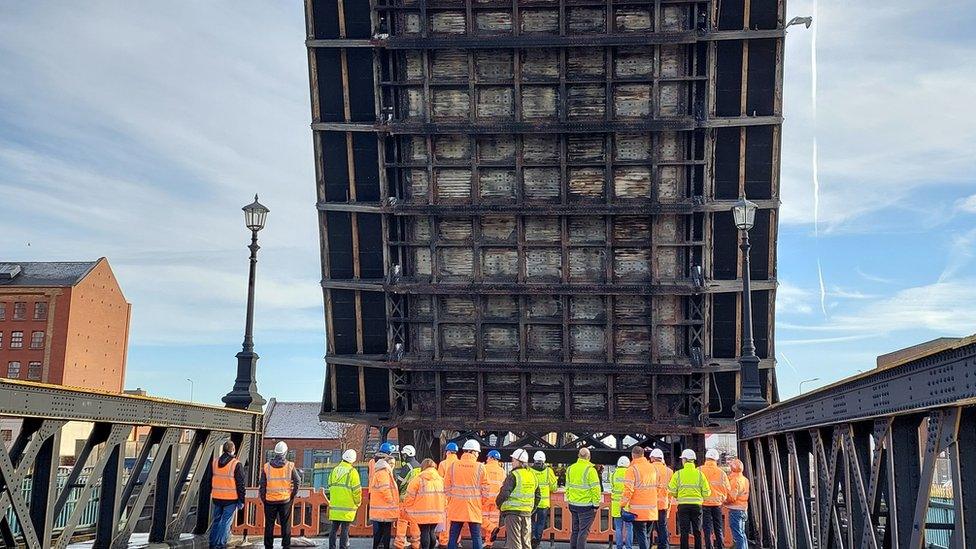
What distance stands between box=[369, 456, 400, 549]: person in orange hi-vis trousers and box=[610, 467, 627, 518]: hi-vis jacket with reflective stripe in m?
3.17

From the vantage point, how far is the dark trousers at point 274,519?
39.7ft

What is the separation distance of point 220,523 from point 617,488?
18.4ft

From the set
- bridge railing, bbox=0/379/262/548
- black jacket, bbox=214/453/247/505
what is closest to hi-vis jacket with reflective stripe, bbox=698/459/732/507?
black jacket, bbox=214/453/247/505

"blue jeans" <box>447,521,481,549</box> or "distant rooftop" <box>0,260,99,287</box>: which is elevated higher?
"distant rooftop" <box>0,260,99,287</box>

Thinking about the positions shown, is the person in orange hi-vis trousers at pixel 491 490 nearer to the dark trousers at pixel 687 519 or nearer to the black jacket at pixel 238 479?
the dark trousers at pixel 687 519

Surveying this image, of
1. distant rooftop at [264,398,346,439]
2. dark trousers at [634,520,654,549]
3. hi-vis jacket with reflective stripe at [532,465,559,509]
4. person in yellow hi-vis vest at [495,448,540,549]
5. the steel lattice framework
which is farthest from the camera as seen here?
distant rooftop at [264,398,346,439]

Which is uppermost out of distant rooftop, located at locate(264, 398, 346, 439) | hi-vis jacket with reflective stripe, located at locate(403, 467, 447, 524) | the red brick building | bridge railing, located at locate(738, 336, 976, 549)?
the red brick building

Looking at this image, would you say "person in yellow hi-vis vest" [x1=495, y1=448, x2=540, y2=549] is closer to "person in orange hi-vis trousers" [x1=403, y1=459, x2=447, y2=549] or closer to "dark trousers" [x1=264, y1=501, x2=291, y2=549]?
"person in orange hi-vis trousers" [x1=403, y1=459, x2=447, y2=549]

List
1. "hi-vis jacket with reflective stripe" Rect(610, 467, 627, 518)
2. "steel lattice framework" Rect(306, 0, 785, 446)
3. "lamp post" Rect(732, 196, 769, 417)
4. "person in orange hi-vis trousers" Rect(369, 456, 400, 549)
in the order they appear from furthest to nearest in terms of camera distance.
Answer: "steel lattice framework" Rect(306, 0, 785, 446), "lamp post" Rect(732, 196, 769, 417), "hi-vis jacket with reflective stripe" Rect(610, 467, 627, 518), "person in orange hi-vis trousers" Rect(369, 456, 400, 549)

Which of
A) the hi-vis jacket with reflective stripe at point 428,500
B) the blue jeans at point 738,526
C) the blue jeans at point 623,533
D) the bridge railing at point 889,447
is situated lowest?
the blue jeans at point 623,533

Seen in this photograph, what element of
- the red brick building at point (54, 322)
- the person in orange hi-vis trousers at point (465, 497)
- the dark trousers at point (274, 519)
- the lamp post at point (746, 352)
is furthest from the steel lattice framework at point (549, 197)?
the red brick building at point (54, 322)

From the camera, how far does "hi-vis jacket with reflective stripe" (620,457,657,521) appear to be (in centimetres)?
1217

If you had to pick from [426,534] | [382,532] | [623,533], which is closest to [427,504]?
[426,534]

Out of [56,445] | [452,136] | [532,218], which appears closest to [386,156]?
[452,136]
